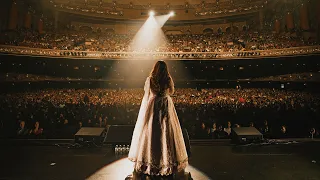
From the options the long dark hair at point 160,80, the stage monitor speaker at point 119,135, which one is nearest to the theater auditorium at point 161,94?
the stage monitor speaker at point 119,135

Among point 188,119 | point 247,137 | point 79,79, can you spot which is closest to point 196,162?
point 247,137

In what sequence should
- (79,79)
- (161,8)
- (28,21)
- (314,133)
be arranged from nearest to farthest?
(314,133) → (79,79) → (28,21) → (161,8)

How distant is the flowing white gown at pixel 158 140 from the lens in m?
3.85

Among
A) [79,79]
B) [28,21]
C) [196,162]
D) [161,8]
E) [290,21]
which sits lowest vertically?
[196,162]

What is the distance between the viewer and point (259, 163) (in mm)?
5824

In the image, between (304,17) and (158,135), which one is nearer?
(158,135)

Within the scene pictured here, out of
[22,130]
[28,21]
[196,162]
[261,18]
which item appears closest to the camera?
[196,162]

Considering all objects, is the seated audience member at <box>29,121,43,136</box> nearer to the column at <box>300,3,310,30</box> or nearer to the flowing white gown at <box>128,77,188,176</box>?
the flowing white gown at <box>128,77,188,176</box>

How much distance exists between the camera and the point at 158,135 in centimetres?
390

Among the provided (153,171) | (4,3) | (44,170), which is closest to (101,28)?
(4,3)

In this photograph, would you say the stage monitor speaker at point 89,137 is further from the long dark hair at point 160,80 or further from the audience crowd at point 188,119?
the long dark hair at point 160,80

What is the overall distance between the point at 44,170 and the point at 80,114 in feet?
14.9

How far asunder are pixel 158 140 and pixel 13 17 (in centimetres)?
2231

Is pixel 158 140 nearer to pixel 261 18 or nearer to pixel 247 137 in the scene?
pixel 247 137
